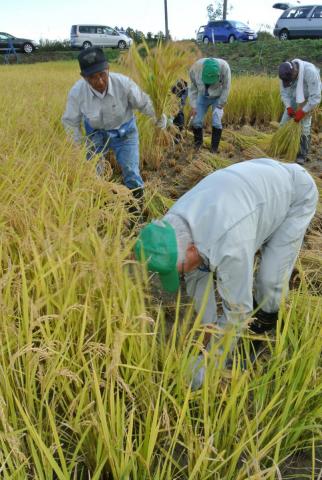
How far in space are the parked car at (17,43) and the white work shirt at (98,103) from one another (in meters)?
18.1

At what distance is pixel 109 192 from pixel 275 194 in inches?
35.7

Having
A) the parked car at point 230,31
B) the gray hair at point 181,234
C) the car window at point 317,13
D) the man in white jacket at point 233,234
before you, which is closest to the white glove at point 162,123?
the man in white jacket at point 233,234

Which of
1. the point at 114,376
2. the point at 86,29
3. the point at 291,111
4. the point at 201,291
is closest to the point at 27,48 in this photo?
the point at 86,29

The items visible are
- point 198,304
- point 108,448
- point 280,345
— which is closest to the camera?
point 108,448

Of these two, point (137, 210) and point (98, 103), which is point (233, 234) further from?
point (98, 103)

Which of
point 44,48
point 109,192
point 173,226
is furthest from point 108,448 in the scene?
point 44,48

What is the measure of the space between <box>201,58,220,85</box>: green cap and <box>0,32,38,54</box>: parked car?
16934mm

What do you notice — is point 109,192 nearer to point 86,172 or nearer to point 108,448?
point 86,172

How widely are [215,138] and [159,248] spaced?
359 centimetres

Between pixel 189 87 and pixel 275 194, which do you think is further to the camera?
pixel 189 87

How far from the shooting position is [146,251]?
121cm

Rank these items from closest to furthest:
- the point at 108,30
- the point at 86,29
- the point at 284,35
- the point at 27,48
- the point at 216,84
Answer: the point at 216,84, the point at 284,35, the point at 86,29, the point at 108,30, the point at 27,48

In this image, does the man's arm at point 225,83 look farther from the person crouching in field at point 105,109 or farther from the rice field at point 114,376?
the rice field at point 114,376

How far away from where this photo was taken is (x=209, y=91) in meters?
4.52
